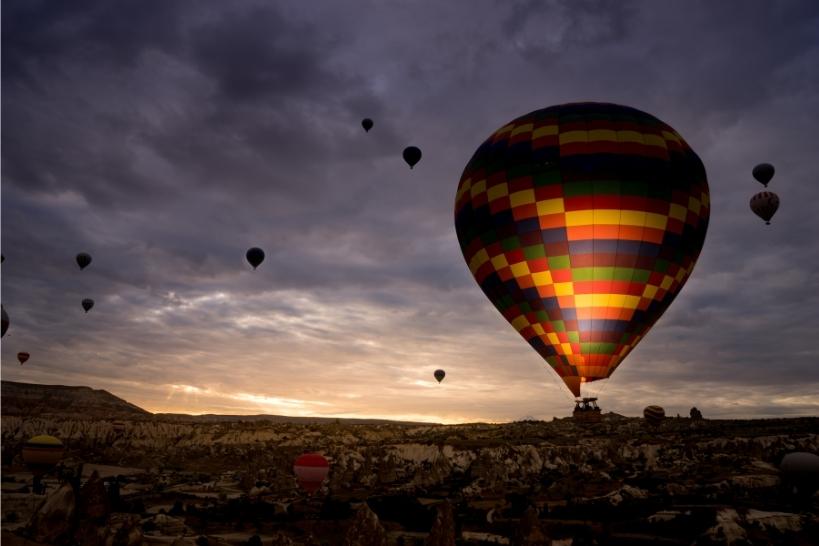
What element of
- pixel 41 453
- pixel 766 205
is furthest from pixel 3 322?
pixel 766 205

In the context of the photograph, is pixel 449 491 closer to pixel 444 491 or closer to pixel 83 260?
pixel 444 491

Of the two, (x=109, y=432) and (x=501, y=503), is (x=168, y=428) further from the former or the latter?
(x=501, y=503)

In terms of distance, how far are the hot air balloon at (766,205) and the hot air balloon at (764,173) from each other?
2315 mm

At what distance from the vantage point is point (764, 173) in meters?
50.6

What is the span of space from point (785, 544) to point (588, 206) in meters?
25.1

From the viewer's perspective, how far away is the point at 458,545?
1598 inches

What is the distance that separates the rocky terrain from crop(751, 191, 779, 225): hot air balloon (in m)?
21.7

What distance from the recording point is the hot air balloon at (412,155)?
182ft

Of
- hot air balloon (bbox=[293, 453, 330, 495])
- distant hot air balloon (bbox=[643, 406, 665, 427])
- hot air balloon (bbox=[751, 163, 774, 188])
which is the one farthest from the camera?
distant hot air balloon (bbox=[643, 406, 665, 427])

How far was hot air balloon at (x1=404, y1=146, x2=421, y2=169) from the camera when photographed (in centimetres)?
5562

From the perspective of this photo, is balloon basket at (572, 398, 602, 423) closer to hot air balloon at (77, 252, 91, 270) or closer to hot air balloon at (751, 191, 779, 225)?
hot air balloon at (751, 191, 779, 225)

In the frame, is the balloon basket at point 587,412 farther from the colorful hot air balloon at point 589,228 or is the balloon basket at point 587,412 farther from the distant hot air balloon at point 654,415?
the distant hot air balloon at point 654,415

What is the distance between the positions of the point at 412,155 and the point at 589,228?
2648 centimetres

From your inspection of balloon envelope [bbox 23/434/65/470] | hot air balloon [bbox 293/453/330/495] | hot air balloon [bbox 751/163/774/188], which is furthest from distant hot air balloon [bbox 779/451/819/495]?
balloon envelope [bbox 23/434/65/470]
